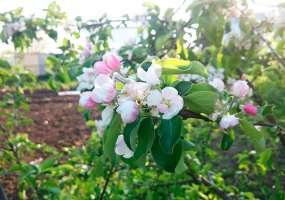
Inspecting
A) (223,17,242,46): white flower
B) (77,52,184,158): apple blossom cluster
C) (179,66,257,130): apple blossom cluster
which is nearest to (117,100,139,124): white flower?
(77,52,184,158): apple blossom cluster

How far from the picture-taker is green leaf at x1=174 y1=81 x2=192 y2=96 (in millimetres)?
1020

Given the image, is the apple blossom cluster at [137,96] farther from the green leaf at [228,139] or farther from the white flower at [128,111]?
the green leaf at [228,139]

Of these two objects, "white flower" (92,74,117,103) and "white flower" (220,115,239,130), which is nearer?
"white flower" (92,74,117,103)

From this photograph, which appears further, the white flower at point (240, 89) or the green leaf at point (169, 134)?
the white flower at point (240, 89)

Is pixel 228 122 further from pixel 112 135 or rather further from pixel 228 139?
pixel 112 135

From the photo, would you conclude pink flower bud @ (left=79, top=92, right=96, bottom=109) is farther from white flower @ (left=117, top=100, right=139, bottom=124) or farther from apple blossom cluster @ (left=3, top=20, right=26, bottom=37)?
apple blossom cluster @ (left=3, top=20, right=26, bottom=37)

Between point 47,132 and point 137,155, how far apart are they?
5.71m

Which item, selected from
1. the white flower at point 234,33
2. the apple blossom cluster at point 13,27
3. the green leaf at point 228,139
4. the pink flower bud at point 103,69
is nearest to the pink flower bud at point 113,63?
the pink flower bud at point 103,69

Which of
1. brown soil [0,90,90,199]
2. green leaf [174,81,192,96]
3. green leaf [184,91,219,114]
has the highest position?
green leaf [174,81,192,96]

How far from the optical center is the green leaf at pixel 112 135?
3.36ft

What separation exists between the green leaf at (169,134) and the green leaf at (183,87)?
77mm

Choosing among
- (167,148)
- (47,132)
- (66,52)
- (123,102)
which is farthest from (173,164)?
(47,132)

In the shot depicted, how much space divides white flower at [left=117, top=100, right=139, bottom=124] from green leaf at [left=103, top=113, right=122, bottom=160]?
71 mm

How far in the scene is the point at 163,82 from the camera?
1051 mm
